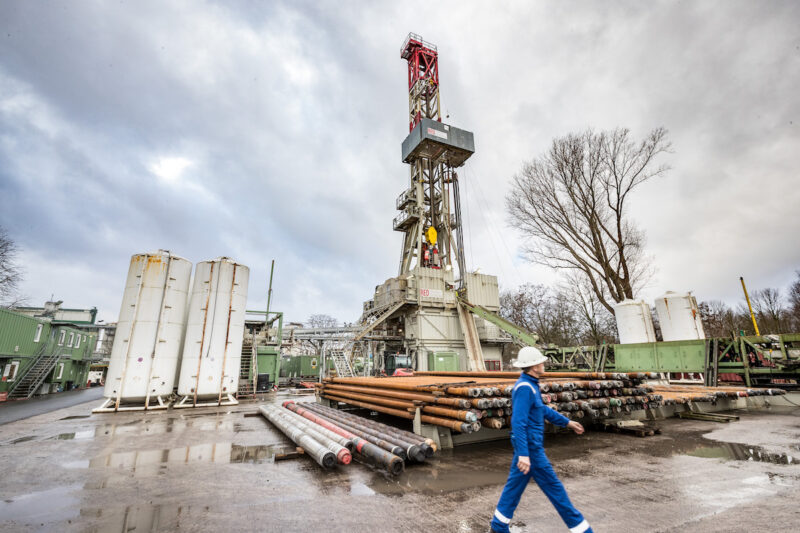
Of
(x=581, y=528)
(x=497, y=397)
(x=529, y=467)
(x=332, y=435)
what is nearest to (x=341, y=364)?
(x=332, y=435)

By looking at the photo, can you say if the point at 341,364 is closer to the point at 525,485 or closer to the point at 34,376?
the point at 34,376

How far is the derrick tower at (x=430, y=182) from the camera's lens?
30.7 meters

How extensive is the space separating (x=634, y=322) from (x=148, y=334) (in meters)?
20.6

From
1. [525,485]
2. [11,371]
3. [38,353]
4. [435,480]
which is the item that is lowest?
[435,480]

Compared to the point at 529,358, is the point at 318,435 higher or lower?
lower

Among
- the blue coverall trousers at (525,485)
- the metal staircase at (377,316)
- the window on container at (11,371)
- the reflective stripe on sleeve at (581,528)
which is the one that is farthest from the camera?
the metal staircase at (377,316)

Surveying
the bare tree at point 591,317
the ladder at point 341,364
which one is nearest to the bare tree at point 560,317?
the bare tree at point 591,317

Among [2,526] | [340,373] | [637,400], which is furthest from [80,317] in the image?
[637,400]

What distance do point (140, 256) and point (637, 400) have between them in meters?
16.2

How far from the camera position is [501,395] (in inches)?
231

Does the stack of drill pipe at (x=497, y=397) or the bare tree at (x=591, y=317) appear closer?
the stack of drill pipe at (x=497, y=397)

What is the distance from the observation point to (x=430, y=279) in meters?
27.6

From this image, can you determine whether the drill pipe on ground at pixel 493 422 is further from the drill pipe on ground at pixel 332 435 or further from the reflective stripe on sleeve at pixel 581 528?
the reflective stripe on sleeve at pixel 581 528

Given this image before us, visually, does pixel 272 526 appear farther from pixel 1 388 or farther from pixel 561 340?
pixel 561 340
